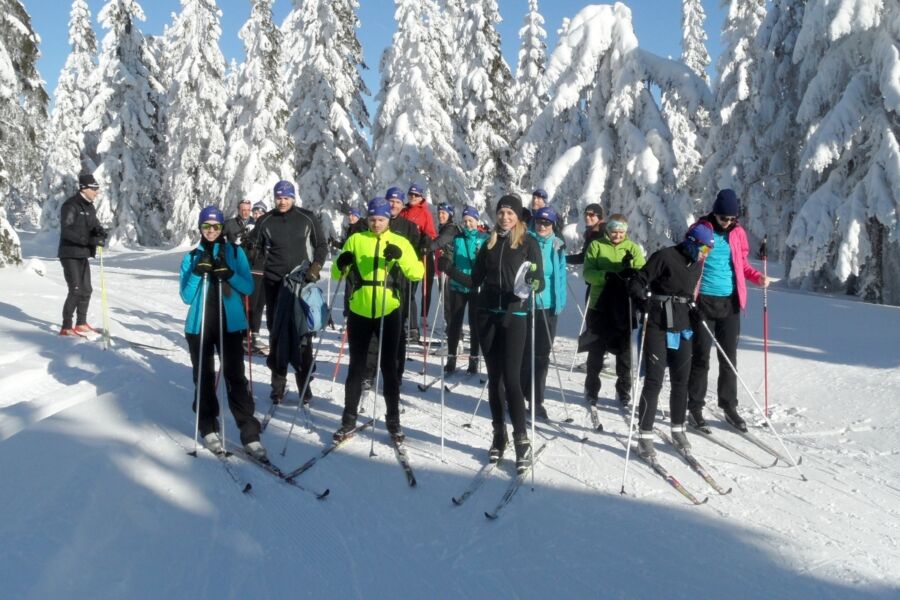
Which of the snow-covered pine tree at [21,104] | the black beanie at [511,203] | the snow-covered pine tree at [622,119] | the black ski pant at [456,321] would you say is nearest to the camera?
the black beanie at [511,203]

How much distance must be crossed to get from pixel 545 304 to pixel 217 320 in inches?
127

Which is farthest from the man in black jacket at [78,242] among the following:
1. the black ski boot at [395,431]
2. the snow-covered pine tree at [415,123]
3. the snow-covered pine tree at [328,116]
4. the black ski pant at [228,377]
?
the snow-covered pine tree at [328,116]

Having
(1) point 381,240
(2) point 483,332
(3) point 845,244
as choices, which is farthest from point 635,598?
(3) point 845,244

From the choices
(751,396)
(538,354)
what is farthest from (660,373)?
(538,354)

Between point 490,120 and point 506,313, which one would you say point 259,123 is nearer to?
point 490,120

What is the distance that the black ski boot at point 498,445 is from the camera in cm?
535

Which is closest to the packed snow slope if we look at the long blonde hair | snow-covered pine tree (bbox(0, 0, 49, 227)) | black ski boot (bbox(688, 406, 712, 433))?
black ski boot (bbox(688, 406, 712, 433))

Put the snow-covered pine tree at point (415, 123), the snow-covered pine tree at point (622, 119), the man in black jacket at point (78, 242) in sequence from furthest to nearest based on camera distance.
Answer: the snow-covered pine tree at point (415, 123)
the snow-covered pine tree at point (622, 119)
the man in black jacket at point (78, 242)

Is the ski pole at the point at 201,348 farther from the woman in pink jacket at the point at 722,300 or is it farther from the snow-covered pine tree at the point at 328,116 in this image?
the snow-covered pine tree at the point at 328,116

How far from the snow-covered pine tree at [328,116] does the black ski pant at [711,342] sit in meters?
21.5

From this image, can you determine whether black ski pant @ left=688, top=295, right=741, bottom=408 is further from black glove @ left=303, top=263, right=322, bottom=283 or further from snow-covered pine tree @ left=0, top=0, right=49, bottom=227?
snow-covered pine tree @ left=0, top=0, right=49, bottom=227

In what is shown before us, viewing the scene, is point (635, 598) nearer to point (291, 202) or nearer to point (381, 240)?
point (381, 240)

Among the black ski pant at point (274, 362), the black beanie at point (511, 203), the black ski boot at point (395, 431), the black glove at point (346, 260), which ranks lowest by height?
the black ski boot at point (395, 431)

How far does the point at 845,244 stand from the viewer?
1359 centimetres
